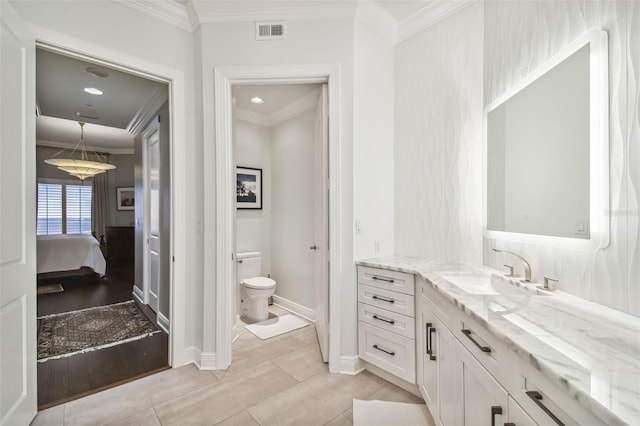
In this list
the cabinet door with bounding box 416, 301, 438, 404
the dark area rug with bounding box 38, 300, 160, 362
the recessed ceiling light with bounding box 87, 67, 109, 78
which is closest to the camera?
the cabinet door with bounding box 416, 301, 438, 404

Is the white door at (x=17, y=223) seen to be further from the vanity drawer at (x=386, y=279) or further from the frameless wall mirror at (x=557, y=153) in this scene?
the frameless wall mirror at (x=557, y=153)

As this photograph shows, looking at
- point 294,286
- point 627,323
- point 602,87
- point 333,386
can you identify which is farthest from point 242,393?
point 602,87

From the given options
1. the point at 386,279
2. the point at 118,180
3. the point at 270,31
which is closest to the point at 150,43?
the point at 270,31

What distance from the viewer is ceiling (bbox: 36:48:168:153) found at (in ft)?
9.12

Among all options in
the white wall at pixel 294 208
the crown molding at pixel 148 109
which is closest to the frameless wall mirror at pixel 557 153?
the white wall at pixel 294 208

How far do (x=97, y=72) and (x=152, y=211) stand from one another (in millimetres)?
1616

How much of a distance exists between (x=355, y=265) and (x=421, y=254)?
60cm

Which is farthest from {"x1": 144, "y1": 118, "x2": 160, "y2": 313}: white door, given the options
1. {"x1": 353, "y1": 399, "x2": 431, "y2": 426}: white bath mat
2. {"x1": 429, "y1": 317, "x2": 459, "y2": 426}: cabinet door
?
{"x1": 429, "y1": 317, "x2": 459, "y2": 426}: cabinet door

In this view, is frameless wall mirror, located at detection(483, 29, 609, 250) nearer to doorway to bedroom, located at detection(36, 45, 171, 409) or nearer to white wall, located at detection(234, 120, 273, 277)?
doorway to bedroom, located at detection(36, 45, 171, 409)

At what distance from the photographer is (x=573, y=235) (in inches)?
49.5

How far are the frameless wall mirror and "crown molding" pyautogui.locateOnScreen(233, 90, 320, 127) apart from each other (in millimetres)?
2068

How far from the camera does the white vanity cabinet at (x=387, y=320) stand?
1947 millimetres

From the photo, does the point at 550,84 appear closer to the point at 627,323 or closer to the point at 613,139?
the point at 613,139

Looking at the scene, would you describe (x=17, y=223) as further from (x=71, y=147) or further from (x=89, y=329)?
(x=71, y=147)
